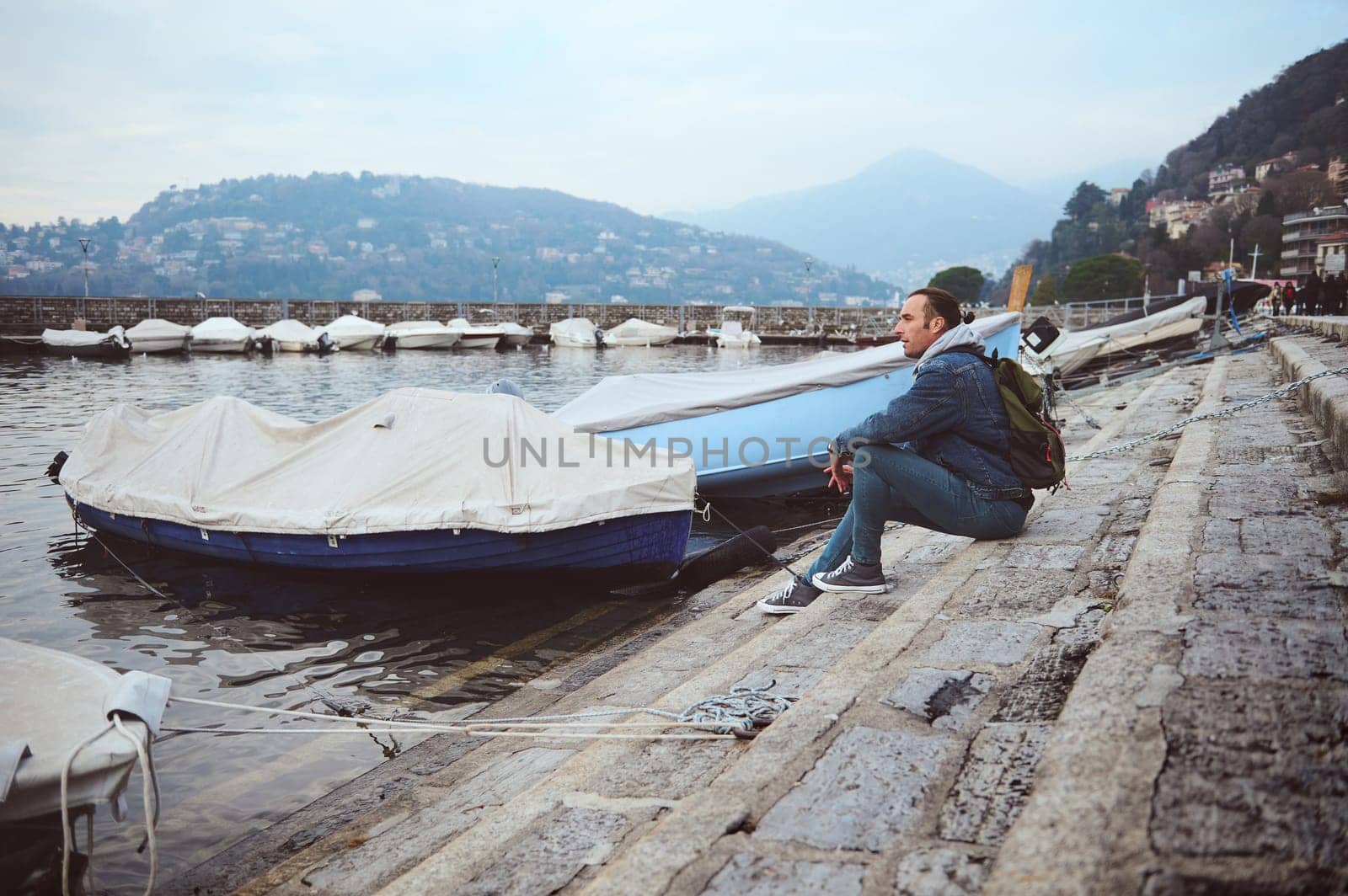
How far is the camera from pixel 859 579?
511 cm

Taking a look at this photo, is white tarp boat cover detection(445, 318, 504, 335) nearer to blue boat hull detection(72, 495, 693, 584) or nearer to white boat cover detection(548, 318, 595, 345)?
white boat cover detection(548, 318, 595, 345)

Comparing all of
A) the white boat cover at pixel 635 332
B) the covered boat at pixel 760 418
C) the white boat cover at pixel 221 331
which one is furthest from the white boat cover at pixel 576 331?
the covered boat at pixel 760 418

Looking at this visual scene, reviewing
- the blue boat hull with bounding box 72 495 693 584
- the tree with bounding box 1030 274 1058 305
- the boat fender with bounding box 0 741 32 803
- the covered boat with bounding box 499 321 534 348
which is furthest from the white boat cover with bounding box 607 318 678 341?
the tree with bounding box 1030 274 1058 305

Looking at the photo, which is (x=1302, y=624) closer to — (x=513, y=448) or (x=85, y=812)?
(x=85, y=812)

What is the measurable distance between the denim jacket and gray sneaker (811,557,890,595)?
0.70 meters

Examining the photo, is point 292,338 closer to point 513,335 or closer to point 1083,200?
point 513,335

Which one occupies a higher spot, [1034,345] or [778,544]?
[1034,345]

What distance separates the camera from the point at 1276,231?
88062mm

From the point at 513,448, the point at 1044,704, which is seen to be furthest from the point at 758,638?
the point at 513,448

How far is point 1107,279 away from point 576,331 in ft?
218

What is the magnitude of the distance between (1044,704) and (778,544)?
7.21 metres

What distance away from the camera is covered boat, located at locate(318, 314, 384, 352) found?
5041cm

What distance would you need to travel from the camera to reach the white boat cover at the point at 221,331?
4762 cm

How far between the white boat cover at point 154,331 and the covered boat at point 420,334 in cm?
1035
